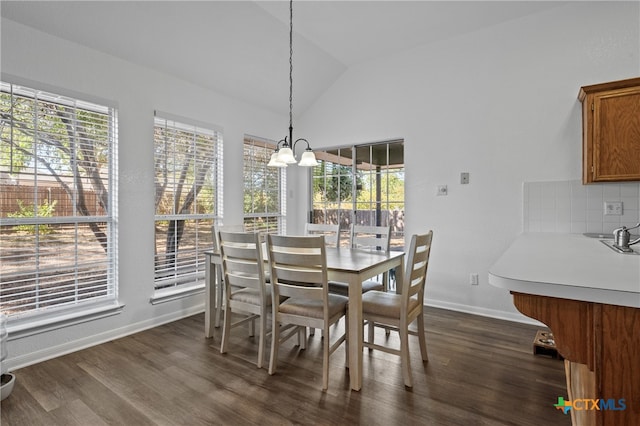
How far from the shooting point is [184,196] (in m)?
3.52

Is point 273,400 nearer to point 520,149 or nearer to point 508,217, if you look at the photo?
point 508,217

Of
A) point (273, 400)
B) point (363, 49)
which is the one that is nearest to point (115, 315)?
point (273, 400)

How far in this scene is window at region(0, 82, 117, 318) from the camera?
7.73ft

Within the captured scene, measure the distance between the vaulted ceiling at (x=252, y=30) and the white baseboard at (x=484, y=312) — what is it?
115 inches

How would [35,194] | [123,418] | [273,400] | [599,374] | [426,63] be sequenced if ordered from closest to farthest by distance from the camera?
[599,374] → [123,418] → [273,400] → [35,194] → [426,63]

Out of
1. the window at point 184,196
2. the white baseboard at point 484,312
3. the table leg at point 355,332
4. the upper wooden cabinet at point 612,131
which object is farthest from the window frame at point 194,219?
the upper wooden cabinet at point 612,131

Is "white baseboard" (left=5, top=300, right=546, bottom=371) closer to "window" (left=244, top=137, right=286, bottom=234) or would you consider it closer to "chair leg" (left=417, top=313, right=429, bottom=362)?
"chair leg" (left=417, top=313, right=429, bottom=362)

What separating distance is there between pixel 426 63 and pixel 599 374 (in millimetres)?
3511

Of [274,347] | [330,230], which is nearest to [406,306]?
[274,347]

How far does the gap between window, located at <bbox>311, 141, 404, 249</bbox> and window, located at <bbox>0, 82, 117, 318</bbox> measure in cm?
265

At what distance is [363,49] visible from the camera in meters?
3.87

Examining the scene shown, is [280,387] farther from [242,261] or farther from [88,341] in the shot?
[88,341]

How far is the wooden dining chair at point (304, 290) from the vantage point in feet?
6.77

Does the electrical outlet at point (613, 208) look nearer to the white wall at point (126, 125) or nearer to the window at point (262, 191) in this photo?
the window at point (262, 191)
